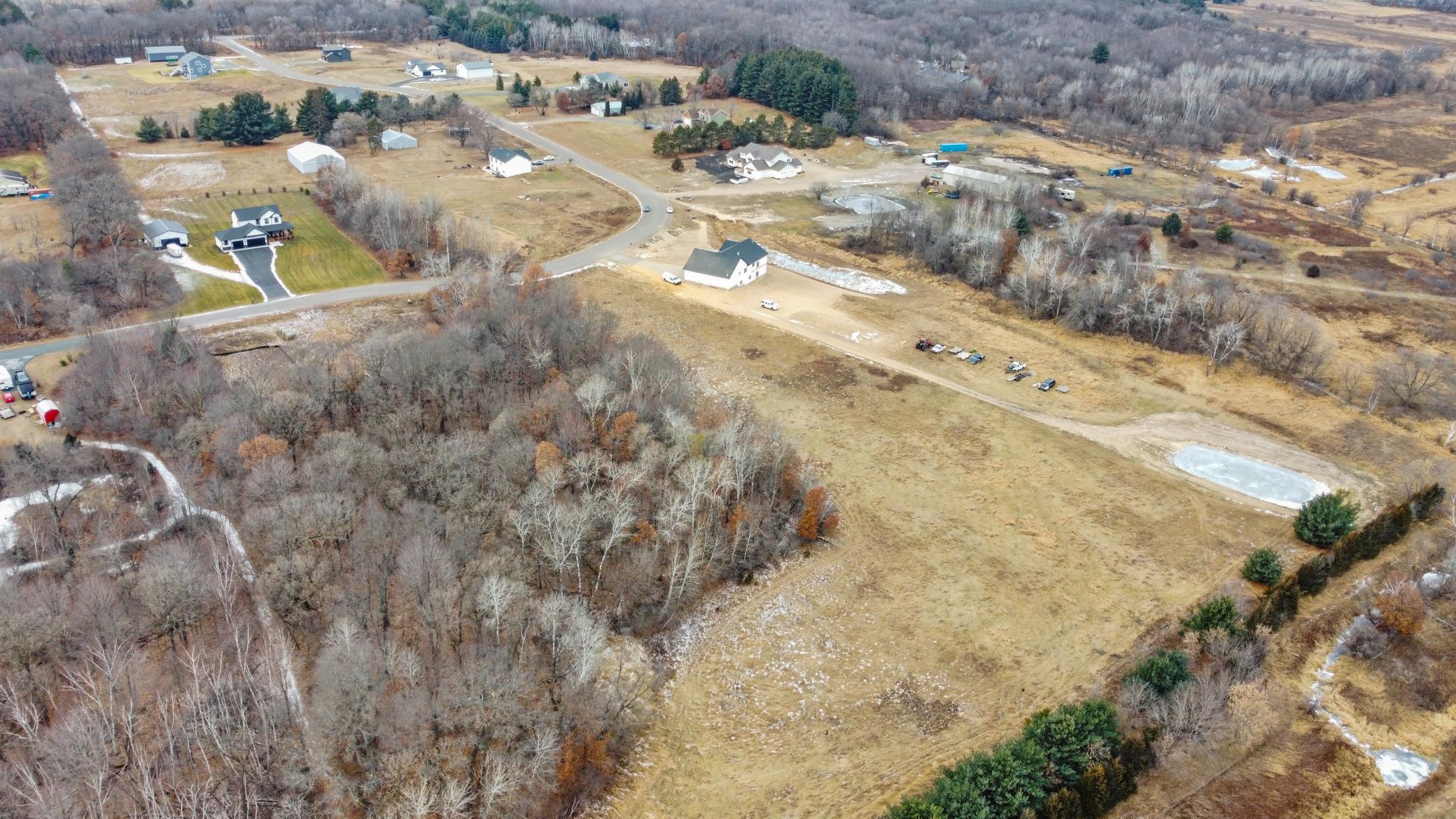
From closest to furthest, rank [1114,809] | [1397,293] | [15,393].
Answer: [1114,809]
[15,393]
[1397,293]

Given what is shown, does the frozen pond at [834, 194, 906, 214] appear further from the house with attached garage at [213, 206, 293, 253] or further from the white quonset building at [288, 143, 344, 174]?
the house with attached garage at [213, 206, 293, 253]

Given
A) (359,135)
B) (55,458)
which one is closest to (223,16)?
(359,135)

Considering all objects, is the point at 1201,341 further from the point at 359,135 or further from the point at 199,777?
the point at 359,135

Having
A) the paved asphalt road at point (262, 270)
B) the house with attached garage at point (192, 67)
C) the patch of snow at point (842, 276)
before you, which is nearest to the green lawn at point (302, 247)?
the paved asphalt road at point (262, 270)

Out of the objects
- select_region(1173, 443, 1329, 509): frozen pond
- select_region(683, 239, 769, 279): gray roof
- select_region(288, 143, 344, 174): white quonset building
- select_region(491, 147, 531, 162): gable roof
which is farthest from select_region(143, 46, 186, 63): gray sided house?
select_region(1173, 443, 1329, 509): frozen pond

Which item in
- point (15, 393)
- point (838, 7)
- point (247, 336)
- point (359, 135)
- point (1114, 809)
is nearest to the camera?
point (1114, 809)

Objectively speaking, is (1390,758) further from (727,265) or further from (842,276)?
(727,265)

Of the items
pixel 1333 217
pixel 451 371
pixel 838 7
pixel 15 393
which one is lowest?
pixel 15 393

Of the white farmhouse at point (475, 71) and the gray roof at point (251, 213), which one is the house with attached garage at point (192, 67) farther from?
the gray roof at point (251, 213)
